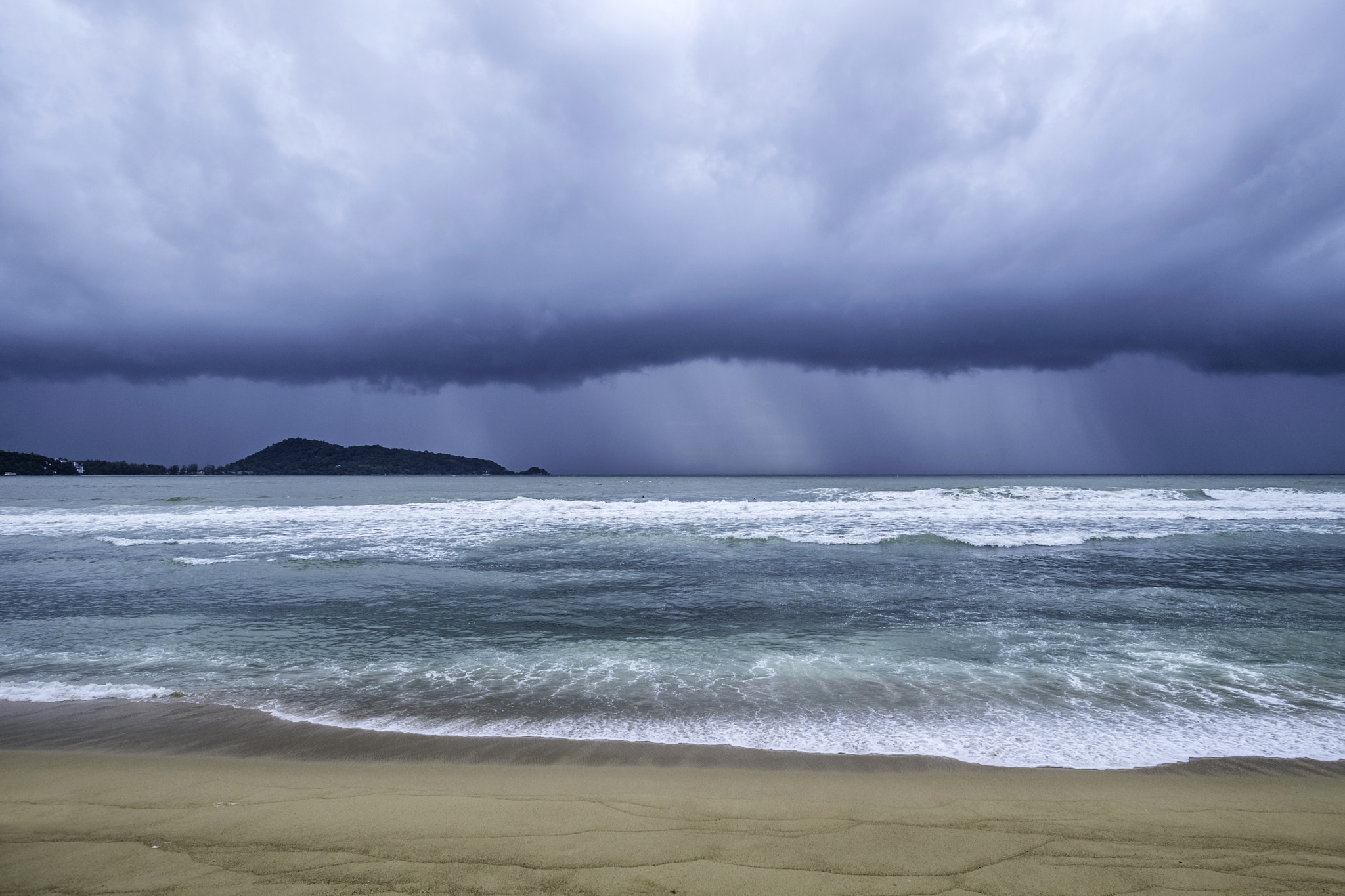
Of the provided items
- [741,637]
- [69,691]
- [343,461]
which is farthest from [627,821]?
[343,461]

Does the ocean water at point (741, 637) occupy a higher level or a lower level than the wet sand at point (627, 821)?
lower

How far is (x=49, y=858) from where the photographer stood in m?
3.55

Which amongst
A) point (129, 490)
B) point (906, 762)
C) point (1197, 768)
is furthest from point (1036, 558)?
point (129, 490)

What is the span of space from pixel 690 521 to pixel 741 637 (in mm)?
18382

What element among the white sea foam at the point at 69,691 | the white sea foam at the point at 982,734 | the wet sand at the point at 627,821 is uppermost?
the wet sand at the point at 627,821

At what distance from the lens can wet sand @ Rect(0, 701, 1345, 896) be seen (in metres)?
3.29

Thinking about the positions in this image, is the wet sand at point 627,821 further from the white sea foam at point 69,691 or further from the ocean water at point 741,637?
the white sea foam at point 69,691

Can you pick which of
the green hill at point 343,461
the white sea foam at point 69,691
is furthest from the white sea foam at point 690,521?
the green hill at point 343,461

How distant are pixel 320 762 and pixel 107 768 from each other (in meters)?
1.65

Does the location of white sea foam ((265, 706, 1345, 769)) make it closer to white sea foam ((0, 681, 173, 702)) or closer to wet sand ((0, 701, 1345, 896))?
wet sand ((0, 701, 1345, 896))

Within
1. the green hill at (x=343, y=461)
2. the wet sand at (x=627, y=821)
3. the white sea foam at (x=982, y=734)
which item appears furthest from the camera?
the green hill at (x=343, y=461)

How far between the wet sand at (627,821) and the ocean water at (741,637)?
536 millimetres

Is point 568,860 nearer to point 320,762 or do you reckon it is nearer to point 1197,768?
point 320,762

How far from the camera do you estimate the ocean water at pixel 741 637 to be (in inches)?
237
